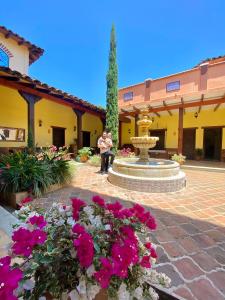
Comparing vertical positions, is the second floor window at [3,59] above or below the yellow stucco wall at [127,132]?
above

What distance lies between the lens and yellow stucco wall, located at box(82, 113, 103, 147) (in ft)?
42.1

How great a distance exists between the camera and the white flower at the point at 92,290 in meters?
0.90

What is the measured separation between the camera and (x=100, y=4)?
6582 mm

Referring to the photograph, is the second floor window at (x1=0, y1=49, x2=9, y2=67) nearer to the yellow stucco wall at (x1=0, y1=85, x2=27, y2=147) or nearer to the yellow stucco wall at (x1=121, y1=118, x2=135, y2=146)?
the yellow stucco wall at (x1=0, y1=85, x2=27, y2=147)

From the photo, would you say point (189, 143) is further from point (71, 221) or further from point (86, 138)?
point (71, 221)

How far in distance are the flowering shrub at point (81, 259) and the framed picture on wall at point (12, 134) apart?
8.03m

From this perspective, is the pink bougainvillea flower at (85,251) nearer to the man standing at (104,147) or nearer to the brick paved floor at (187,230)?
the brick paved floor at (187,230)

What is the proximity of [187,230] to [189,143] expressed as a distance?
1118 centimetres

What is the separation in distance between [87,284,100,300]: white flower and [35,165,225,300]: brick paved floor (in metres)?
1.00

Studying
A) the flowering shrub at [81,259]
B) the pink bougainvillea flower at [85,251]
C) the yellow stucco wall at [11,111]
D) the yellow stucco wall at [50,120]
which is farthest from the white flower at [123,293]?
the yellow stucco wall at [50,120]

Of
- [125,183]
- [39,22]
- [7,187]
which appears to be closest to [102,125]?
[39,22]

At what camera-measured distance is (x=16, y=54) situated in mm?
8984

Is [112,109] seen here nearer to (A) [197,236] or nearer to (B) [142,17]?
(B) [142,17]

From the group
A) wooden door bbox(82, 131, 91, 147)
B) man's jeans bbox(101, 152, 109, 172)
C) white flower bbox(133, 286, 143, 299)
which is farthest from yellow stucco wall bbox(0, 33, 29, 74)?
white flower bbox(133, 286, 143, 299)
